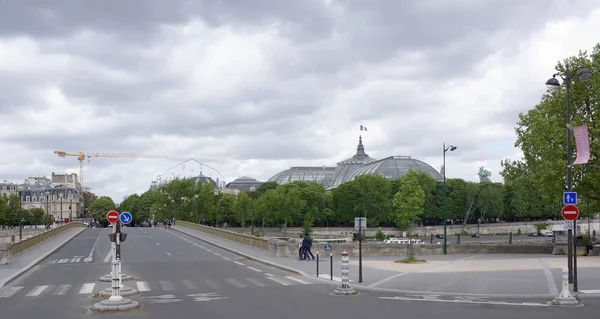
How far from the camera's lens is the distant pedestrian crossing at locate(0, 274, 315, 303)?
75.9 ft

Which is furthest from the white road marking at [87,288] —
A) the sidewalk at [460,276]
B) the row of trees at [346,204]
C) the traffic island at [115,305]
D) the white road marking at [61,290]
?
the row of trees at [346,204]

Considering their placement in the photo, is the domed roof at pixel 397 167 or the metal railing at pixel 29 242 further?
the domed roof at pixel 397 167

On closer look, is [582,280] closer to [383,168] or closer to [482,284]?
[482,284]

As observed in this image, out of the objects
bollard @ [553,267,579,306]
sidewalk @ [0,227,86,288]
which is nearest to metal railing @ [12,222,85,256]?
sidewalk @ [0,227,86,288]

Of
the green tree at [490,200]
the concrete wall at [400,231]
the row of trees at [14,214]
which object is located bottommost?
the concrete wall at [400,231]

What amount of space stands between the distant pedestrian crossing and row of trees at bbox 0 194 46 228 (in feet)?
382

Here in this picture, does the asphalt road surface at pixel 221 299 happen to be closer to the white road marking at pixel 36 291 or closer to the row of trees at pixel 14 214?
the white road marking at pixel 36 291

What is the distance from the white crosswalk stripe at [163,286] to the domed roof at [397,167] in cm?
13656

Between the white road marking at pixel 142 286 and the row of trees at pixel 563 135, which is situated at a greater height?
the row of trees at pixel 563 135

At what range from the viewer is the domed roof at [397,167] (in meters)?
165

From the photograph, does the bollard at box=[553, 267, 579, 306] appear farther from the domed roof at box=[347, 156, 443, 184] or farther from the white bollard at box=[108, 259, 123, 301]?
the domed roof at box=[347, 156, 443, 184]

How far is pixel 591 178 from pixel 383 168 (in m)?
126

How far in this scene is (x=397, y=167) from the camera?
16912 centimetres

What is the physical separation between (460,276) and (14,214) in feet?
473
